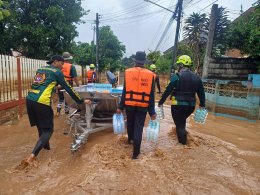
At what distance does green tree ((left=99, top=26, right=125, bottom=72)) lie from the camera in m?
31.6

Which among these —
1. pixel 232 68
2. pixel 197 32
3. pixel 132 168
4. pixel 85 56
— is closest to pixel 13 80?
pixel 132 168

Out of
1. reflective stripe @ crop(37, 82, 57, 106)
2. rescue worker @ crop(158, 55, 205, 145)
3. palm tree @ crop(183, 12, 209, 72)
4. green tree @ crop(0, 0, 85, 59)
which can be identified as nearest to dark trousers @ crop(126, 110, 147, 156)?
rescue worker @ crop(158, 55, 205, 145)

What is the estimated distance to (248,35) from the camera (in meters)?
12.3

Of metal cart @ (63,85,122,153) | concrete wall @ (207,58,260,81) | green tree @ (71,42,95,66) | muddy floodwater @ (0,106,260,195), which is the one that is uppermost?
green tree @ (71,42,95,66)

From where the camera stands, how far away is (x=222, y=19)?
1914 cm

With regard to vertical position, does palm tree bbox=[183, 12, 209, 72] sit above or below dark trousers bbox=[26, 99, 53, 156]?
above

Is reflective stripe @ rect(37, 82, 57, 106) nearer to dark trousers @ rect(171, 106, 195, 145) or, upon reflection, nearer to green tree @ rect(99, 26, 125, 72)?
dark trousers @ rect(171, 106, 195, 145)

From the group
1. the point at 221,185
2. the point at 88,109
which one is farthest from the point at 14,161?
the point at 221,185

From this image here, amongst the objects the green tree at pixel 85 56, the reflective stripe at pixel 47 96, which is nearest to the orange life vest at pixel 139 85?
the reflective stripe at pixel 47 96

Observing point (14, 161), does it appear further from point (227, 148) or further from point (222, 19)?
point (222, 19)

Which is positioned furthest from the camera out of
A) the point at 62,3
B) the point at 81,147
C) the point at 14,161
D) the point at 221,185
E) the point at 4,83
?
the point at 62,3

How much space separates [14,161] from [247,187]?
3762 millimetres

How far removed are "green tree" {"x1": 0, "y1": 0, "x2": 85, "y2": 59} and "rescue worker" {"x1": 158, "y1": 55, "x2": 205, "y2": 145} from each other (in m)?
10.0

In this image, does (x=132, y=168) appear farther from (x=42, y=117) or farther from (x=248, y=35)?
(x=248, y=35)
